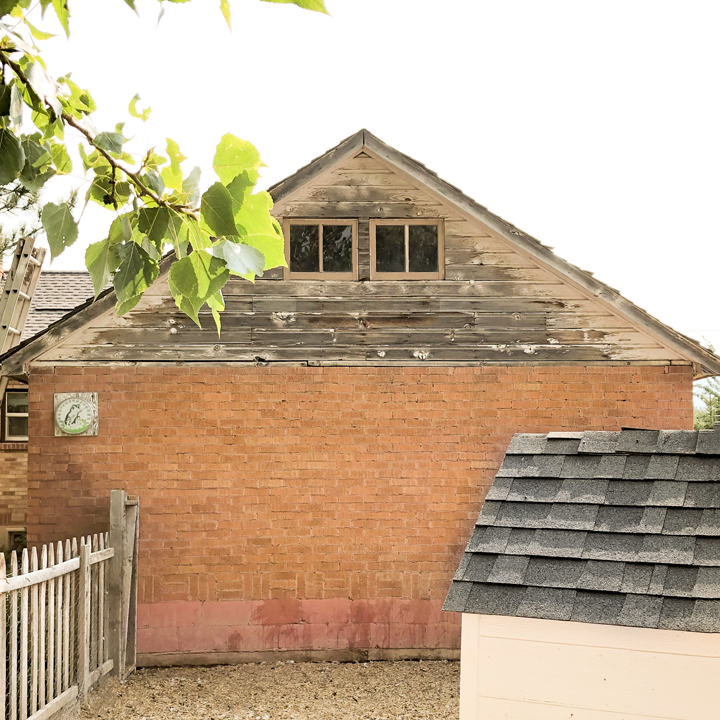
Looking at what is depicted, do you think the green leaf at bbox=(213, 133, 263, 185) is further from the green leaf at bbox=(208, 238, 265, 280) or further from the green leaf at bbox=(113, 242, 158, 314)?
the green leaf at bbox=(113, 242, 158, 314)

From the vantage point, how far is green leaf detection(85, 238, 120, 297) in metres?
1.54

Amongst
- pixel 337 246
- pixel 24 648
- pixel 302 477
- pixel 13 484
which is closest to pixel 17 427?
pixel 13 484

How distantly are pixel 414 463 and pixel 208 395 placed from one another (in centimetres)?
263

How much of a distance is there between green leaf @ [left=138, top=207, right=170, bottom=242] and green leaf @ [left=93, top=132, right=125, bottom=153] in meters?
0.17

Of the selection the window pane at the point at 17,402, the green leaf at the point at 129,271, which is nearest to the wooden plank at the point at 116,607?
the green leaf at the point at 129,271

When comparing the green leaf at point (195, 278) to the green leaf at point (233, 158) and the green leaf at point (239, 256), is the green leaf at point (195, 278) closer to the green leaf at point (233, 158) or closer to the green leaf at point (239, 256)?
the green leaf at point (239, 256)

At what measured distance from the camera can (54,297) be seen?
1694 centimetres

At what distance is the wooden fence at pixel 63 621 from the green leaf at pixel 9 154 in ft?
15.1

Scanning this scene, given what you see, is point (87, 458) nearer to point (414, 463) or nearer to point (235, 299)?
point (235, 299)

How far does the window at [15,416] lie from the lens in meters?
15.6

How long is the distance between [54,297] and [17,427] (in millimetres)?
3004

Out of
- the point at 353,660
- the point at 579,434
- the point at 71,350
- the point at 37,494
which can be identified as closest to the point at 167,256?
the point at 71,350

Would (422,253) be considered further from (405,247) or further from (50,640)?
(50,640)

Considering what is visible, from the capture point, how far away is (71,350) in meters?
9.23
